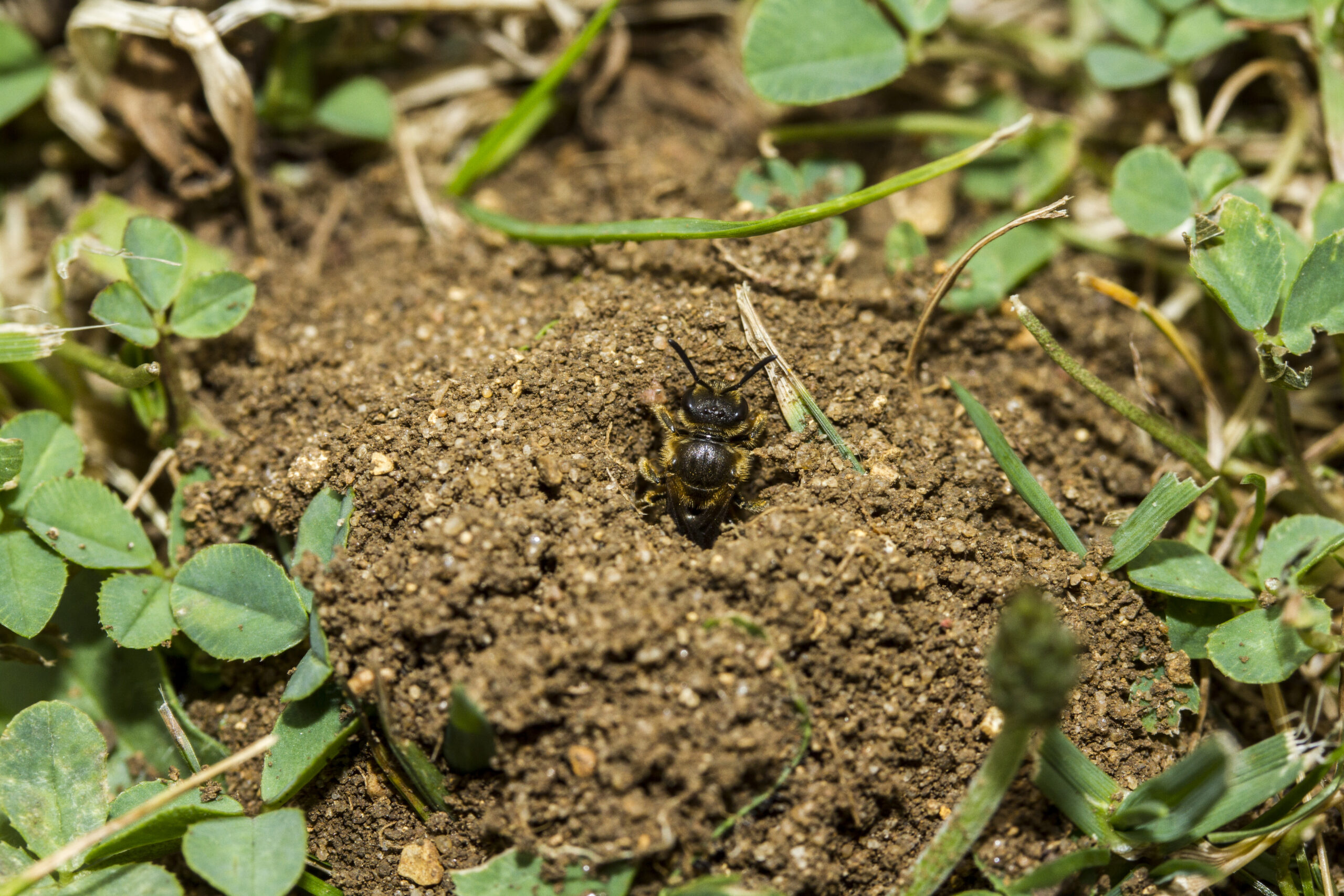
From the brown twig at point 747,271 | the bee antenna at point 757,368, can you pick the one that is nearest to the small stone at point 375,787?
the bee antenna at point 757,368

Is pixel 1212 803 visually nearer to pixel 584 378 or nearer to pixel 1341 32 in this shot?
pixel 584 378

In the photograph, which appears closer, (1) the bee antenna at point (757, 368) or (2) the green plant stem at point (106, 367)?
(1) the bee antenna at point (757, 368)

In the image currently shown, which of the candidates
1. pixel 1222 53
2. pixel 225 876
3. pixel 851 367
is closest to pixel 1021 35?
pixel 1222 53

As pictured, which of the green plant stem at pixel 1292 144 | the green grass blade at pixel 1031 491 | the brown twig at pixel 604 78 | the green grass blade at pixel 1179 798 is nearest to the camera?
the green grass blade at pixel 1179 798

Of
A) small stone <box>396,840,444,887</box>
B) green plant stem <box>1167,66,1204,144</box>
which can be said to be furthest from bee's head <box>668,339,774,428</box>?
green plant stem <box>1167,66,1204,144</box>

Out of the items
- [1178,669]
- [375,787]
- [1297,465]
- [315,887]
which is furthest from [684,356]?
[1297,465]

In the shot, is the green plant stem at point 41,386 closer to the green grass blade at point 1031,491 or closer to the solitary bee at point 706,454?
the solitary bee at point 706,454
